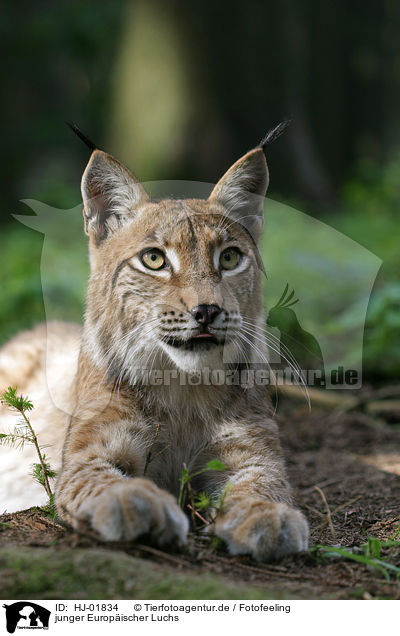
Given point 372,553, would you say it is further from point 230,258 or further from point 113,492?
point 230,258

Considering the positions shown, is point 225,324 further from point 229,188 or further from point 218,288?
point 229,188

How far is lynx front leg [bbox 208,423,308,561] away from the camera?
2.75 m

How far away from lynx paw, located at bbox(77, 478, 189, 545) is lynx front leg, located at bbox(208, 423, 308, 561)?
0.83 feet

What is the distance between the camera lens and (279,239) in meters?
8.91

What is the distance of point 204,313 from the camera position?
3047 mm

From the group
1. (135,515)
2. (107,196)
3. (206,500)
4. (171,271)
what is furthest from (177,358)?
(107,196)

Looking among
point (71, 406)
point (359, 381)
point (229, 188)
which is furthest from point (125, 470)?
point (359, 381)

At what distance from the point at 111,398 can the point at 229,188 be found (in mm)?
1219

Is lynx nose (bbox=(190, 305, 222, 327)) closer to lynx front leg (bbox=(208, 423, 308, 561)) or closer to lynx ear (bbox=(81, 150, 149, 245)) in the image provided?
lynx front leg (bbox=(208, 423, 308, 561))
